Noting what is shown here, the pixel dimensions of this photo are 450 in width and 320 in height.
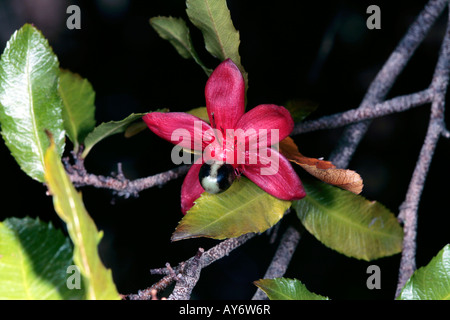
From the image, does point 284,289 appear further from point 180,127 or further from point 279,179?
point 180,127

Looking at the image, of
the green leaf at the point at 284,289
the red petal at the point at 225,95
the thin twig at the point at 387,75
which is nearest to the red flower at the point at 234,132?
the red petal at the point at 225,95

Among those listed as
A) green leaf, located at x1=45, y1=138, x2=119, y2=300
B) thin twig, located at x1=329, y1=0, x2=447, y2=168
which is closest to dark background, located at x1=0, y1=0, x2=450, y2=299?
thin twig, located at x1=329, y1=0, x2=447, y2=168

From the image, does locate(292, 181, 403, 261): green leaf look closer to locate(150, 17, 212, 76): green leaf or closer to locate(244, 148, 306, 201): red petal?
locate(244, 148, 306, 201): red petal

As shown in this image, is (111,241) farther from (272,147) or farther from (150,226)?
(272,147)

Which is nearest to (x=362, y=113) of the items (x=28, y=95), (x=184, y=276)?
(x=184, y=276)

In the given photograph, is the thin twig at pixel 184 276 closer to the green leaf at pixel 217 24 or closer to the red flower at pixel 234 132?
the red flower at pixel 234 132

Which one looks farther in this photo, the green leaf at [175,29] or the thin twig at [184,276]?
the green leaf at [175,29]
